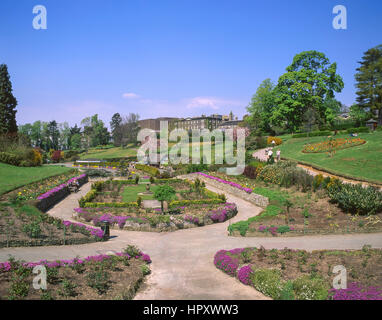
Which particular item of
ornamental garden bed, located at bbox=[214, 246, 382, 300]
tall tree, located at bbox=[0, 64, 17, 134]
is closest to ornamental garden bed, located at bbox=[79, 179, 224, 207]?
ornamental garden bed, located at bbox=[214, 246, 382, 300]

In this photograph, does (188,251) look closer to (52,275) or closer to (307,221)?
(52,275)

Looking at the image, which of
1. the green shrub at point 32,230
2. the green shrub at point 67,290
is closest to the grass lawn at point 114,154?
the green shrub at point 32,230

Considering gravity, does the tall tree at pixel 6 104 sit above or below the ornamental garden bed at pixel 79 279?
above

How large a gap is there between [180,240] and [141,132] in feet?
Answer: 274

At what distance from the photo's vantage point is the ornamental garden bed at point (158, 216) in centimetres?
1719

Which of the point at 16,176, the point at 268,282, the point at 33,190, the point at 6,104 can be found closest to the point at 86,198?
the point at 33,190

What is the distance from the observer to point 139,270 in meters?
10.9

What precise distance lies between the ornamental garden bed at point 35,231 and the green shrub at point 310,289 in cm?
948

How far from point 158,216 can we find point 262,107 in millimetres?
55178

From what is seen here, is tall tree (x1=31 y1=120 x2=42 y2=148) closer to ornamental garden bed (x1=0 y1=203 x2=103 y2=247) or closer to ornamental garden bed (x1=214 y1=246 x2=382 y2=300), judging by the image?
ornamental garden bed (x1=0 y1=203 x2=103 y2=247)

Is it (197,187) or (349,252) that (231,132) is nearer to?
(197,187)

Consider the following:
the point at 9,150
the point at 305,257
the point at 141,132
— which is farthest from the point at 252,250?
the point at 141,132

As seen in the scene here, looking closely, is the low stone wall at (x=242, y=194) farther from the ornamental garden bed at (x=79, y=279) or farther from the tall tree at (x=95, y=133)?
the tall tree at (x=95, y=133)

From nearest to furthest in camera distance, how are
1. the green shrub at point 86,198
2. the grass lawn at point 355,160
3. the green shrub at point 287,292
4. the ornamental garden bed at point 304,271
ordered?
the ornamental garden bed at point 304,271 < the green shrub at point 287,292 < the green shrub at point 86,198 < the grass lawn at point 355,160
